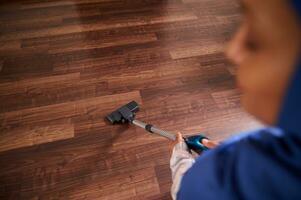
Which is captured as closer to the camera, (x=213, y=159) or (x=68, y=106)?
(x=213, y=159)

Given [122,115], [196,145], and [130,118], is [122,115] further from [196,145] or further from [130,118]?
[196,145]

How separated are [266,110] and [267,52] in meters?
0.08

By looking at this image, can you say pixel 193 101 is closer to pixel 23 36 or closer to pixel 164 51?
pixel 164 51

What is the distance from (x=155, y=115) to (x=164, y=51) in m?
0.52

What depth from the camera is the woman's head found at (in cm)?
29

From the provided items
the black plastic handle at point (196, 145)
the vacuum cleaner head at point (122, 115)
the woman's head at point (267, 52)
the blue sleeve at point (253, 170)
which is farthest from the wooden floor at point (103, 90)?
the woman's head at point (267, 52)

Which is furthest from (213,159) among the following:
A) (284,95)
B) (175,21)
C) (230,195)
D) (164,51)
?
(175,21)

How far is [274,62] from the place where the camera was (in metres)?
0.30

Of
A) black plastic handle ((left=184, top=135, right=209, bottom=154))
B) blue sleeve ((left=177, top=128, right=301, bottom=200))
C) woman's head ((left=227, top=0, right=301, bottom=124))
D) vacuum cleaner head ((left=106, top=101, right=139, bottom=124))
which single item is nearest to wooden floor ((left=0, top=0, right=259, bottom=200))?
vacuum cleaner head ((left=106, top=101, right=139, bottom=124))

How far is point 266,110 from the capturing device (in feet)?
1.12

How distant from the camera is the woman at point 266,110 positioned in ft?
0.94

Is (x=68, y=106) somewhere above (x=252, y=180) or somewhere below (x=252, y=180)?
below

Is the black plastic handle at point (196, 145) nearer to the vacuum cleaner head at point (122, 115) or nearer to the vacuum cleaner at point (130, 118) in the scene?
the vacuum cleaner at point (130, 118)

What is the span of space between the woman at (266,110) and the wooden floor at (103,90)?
23.9 inches
